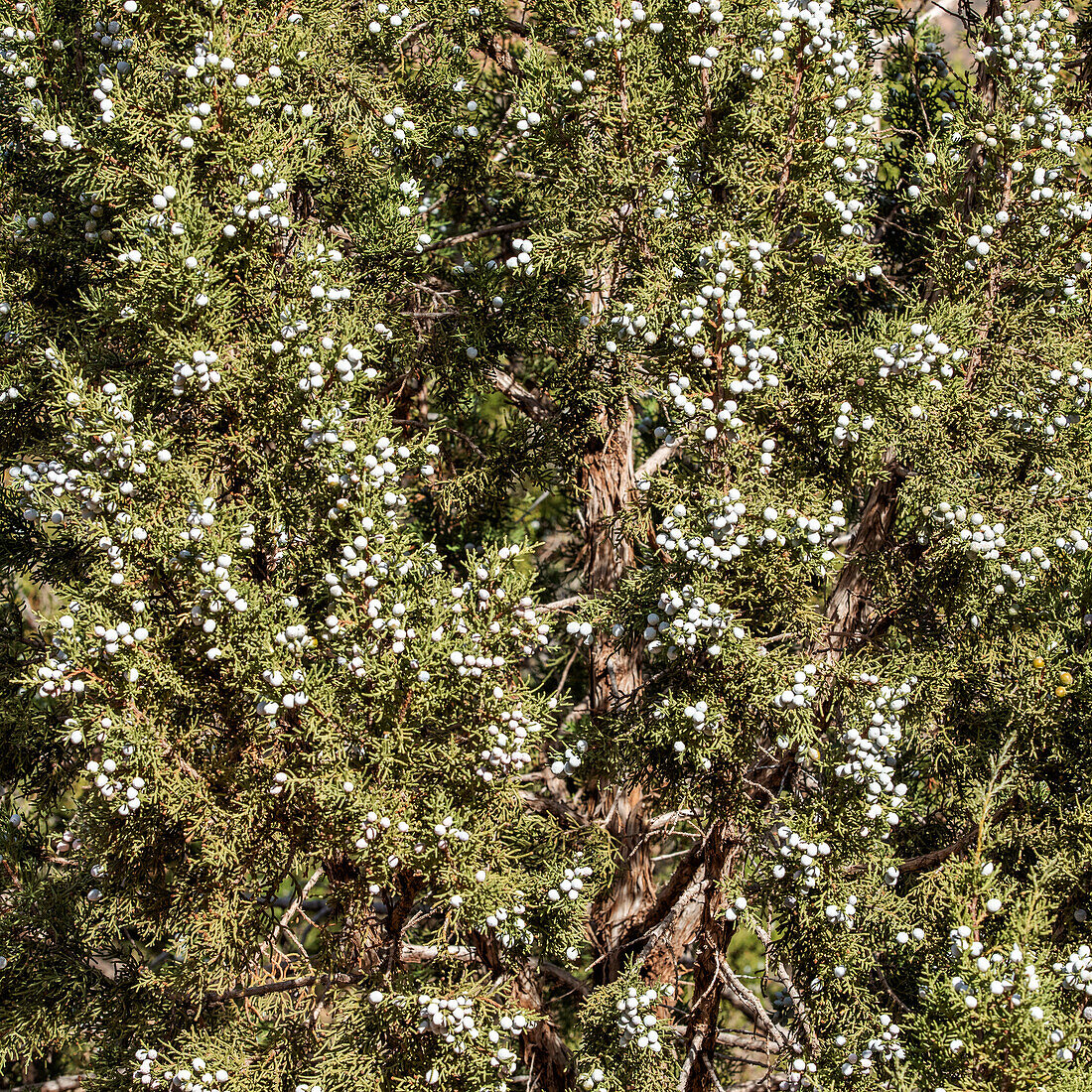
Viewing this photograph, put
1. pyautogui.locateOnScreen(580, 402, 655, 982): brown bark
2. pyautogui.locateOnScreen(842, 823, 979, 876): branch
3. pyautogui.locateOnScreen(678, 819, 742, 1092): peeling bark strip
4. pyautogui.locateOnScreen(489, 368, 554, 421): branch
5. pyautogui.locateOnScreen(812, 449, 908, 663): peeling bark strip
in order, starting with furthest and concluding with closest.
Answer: pyautogui.locateOnScreen(489, 368, 554, 421): branch < pyautogui.locateOnScreen(580, 402, 655, 982): brown bark < pyautogui.locateOnScreen(812, 449, 908, 663): peeling bark strip < pyautogui.locateOnScreen(678, 819, 742, 1092): peeling bark strip < pyautogui.locateOnScreen(842, 823, 979, 876): branch

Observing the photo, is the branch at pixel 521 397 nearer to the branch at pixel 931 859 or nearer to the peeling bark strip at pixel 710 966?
the peeling bark strip at pixel 710 966

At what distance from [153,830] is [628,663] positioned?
265 cm

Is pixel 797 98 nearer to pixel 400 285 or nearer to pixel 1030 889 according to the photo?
pixel 400 285

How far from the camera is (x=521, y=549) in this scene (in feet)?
14.6

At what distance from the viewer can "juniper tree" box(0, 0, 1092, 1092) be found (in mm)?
4047

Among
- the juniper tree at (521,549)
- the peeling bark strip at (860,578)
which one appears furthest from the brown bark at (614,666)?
the peeling bark strip at (860,578)

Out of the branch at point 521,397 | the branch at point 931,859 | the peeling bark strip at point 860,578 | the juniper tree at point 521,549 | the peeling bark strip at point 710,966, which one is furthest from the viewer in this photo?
the branch at point 521,397

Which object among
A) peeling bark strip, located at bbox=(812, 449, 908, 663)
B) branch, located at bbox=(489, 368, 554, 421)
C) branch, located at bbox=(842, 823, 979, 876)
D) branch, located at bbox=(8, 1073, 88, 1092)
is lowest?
branch, located at bbox=(8, 1073, 88, 1092)

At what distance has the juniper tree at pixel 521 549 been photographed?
159 inches

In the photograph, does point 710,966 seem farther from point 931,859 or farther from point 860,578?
point 860,578

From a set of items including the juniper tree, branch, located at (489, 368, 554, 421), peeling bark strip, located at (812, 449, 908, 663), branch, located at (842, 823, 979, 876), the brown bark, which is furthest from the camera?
branch, located at (489, 368, 554, 421)

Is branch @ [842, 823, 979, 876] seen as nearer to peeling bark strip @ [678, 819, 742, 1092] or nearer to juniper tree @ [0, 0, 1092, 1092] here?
juniper tree @ [0, 0, 1092, 1092]

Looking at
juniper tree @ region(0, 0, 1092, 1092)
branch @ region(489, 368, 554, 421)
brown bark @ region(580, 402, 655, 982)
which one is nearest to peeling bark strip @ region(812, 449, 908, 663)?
juniper tree @ region(0, 0, 1092, 1092)

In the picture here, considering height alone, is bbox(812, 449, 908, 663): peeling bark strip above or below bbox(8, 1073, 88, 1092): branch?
above
